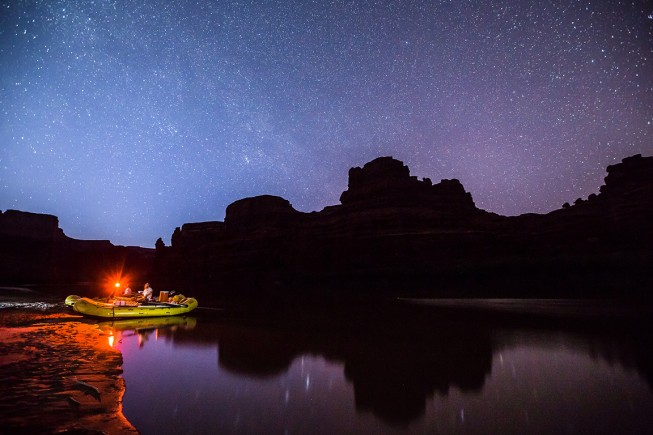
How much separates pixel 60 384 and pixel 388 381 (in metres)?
7.88

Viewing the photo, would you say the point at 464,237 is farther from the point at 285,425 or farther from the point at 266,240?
the point at 285,425

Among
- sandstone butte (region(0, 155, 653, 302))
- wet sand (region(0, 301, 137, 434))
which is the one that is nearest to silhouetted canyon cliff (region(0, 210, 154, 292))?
sandstone butte (region(0, 155, 653, 302))

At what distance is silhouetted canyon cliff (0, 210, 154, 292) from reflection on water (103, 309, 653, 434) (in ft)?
340

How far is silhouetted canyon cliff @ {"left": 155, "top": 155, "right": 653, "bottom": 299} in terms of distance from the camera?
47125mm

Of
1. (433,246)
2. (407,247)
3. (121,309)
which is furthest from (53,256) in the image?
(121,309)

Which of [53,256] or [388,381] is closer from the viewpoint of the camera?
[388,381]

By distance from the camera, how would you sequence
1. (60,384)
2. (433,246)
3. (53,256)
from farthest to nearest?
(53,256), (433,246), (60,384)

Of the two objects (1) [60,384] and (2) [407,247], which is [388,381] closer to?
(1) [60,384]

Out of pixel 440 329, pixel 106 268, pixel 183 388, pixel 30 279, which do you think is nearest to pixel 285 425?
pixel 183 388

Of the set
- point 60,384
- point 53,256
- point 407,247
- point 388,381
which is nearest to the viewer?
point 60,384

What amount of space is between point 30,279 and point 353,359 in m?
131

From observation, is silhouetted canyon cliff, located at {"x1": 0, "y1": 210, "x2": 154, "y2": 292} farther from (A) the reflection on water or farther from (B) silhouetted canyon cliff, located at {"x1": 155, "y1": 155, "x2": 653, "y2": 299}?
(A) the reflection on water

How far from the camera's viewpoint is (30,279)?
347ft

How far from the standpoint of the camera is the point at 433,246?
210 ft
